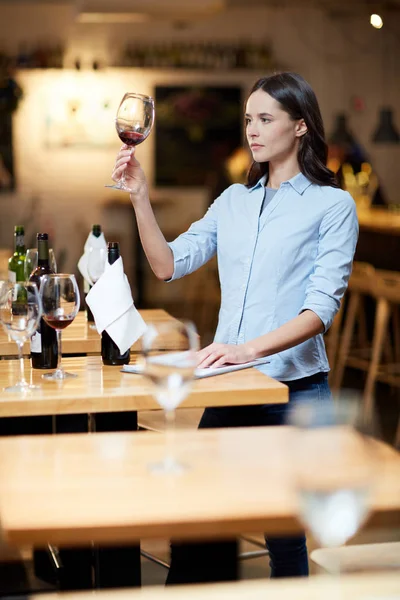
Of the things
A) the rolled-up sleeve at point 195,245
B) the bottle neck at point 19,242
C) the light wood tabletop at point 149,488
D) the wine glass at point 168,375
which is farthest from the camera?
the bottle neck at point 19,242

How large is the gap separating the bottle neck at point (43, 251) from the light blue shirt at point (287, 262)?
479mm

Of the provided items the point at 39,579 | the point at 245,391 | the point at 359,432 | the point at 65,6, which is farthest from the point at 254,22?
the point at 359,432

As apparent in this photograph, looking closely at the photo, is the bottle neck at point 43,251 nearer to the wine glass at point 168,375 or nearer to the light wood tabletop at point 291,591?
the wine glass at point 168,375

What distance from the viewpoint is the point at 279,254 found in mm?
2381

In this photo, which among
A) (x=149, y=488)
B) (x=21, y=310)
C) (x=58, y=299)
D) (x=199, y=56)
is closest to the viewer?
(x=149, y=488)

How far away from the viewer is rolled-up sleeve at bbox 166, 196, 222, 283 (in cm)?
252

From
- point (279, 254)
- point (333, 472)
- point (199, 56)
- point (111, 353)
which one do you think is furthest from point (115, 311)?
point (199, 56)

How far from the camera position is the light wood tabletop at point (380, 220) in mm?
6422

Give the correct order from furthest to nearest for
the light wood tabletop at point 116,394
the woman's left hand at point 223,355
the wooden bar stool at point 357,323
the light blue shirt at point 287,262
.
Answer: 1. the wooden bar stool at point 357,323
2. the light blue shirt at point 287,262
3. the woman's left hand at point 223,355
4. the light wood tabletop at point 116,394

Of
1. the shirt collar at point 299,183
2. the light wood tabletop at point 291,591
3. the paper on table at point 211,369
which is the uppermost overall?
the shirt collar at point 299,183

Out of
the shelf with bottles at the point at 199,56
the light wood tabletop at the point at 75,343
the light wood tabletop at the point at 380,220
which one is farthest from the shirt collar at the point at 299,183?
the shelf with bottles at the point at 199,56

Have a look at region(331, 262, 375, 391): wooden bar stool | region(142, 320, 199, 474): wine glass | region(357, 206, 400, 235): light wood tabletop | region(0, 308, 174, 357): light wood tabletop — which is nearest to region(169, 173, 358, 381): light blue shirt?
region(0, 308, 174, 357): light wood tabletop

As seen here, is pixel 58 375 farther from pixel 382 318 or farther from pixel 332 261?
pixel 382 318

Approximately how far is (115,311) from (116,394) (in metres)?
Result: 0.35
